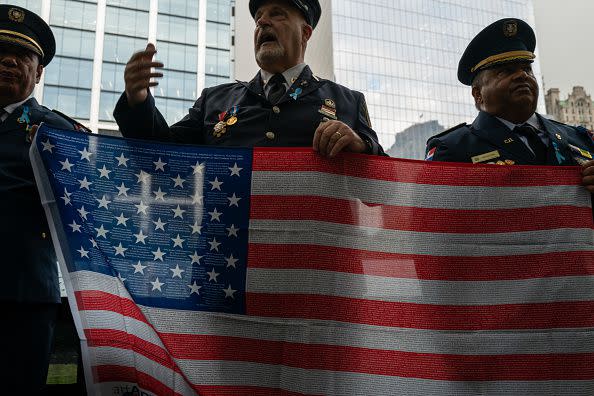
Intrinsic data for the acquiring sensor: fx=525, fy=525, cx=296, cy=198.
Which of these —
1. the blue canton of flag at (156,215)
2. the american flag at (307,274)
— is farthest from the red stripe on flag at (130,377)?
the blue canton of flag at (156,215)

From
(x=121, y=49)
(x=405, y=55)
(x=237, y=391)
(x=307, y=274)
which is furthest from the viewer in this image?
(x=405, y=55)

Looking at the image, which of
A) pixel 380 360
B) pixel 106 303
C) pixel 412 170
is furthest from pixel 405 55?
pixel 106 303

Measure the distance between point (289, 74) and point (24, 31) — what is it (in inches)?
48.2

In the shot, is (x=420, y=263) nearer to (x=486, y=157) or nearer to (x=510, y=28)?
(x=486, y=157)

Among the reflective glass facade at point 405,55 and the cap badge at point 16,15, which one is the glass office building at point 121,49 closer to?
the reflective glass facade at point 405,55

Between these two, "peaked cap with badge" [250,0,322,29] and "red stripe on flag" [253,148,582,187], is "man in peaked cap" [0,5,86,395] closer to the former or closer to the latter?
"red stripe on flag" [253,148,582,187]

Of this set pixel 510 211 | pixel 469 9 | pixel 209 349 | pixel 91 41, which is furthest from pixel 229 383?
pixel 469 9

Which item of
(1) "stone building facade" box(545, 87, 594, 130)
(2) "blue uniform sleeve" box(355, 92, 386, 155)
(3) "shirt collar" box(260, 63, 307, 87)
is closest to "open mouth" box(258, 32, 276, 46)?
(3) "shirt collar" box(260, 63, 307, 87)

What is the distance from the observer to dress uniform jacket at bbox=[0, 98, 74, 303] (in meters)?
1.93

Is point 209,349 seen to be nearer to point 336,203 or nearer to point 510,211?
A: point 336,203

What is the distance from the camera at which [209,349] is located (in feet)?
5.92

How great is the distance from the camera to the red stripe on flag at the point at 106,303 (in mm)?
1812

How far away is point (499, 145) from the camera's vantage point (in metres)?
2.45

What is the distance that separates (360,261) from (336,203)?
231mm
